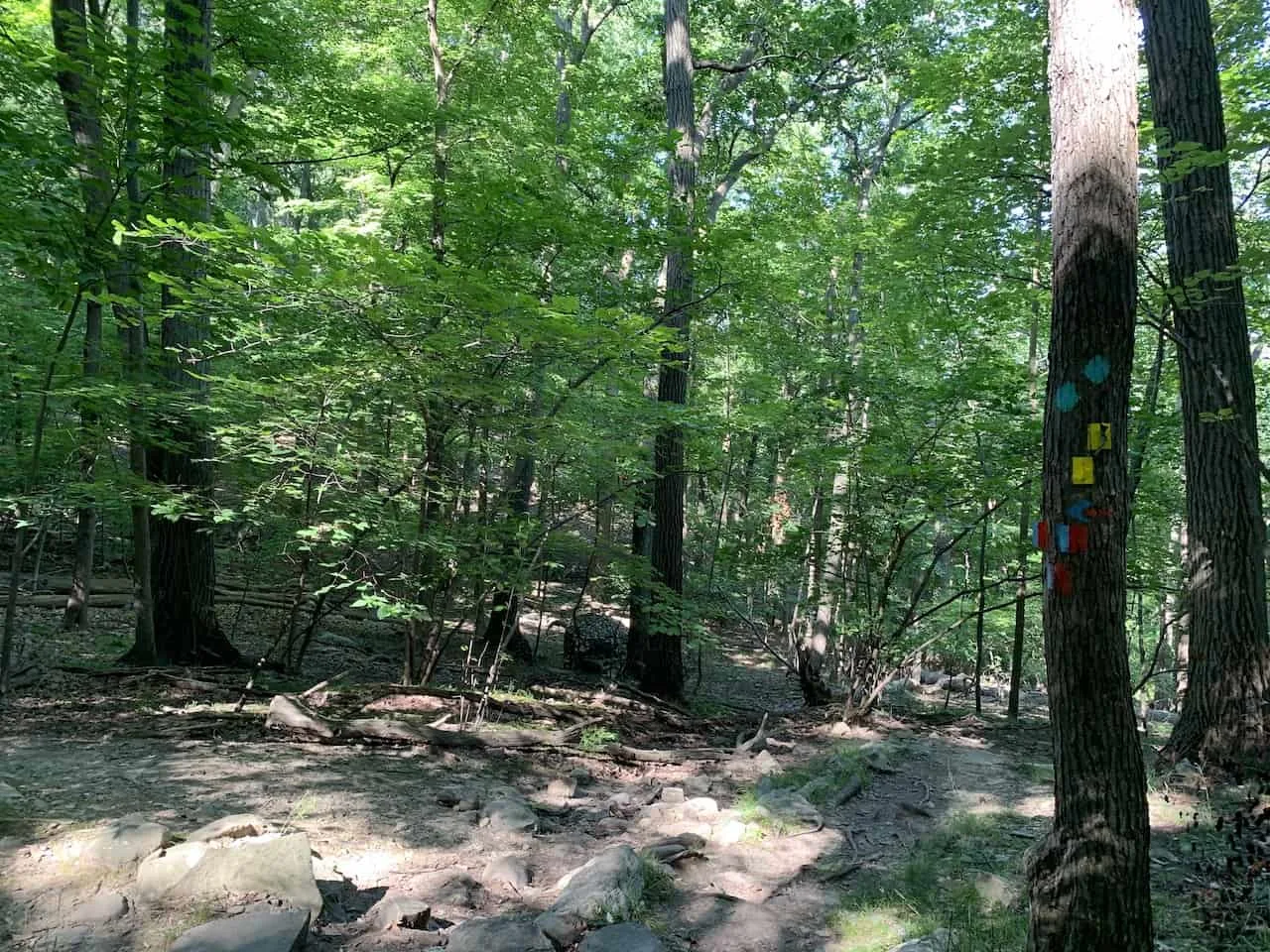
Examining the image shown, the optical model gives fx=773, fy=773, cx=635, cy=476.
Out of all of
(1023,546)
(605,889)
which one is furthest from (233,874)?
(1023,546)

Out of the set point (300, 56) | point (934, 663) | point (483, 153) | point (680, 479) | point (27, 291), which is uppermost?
point (300, 56)

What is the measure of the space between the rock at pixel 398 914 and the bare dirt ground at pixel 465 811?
65mm

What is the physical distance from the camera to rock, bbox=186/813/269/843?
3.52 metres

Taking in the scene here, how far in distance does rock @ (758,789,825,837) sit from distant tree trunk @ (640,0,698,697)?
366 cm

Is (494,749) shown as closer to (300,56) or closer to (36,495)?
(36,495)

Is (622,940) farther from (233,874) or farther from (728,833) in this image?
(728,833)

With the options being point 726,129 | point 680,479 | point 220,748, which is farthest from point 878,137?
point 220,748

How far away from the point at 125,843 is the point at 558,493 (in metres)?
8.13

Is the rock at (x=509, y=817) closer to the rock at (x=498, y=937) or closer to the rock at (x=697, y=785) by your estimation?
the rock at (x=697, y=785)

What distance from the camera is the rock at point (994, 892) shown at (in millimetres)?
3514

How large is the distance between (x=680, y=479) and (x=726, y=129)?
8.79 m

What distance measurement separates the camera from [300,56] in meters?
9.17

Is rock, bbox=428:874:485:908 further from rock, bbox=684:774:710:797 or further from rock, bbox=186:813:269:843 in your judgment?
rock, bbox=684:774:710:797

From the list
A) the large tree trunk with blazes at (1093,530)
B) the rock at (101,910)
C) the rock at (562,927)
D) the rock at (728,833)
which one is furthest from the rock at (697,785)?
the rock at (101,910)
